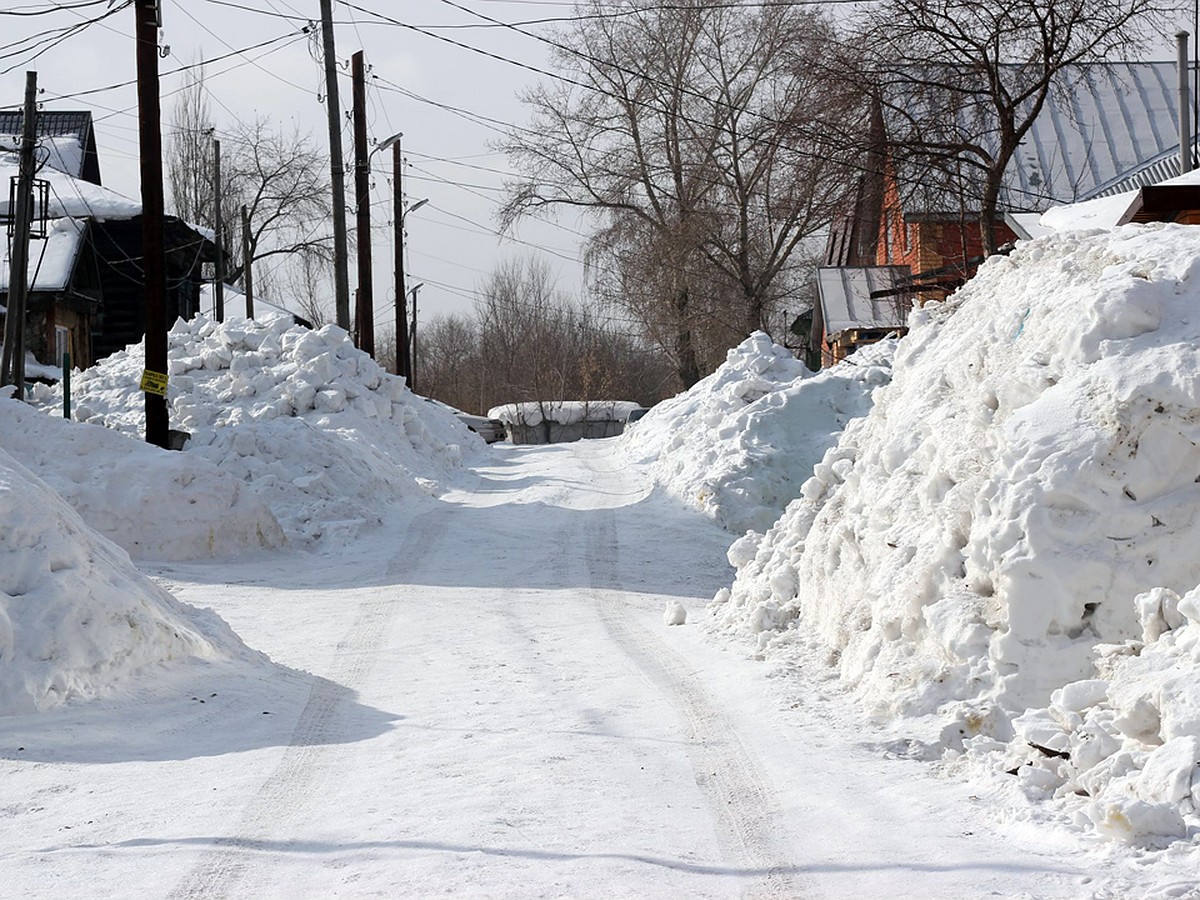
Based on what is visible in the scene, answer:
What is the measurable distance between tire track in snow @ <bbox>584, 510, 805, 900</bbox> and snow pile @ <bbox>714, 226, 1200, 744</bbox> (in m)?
0.78

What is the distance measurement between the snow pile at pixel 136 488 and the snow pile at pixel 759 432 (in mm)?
5472

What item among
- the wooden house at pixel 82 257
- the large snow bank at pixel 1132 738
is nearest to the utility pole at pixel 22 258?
the wooden house at pixel 82 257

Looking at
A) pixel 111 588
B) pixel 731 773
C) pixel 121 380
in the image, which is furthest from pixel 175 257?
pixel 731 773

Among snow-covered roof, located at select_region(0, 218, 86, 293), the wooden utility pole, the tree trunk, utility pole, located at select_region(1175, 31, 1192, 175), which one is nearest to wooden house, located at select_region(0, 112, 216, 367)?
snow-covered roof, located at select_region(0, 218, 86, 293)

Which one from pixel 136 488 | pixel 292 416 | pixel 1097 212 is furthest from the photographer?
pixel 292 416

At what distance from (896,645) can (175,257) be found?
116 feet

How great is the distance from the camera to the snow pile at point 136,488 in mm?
12672

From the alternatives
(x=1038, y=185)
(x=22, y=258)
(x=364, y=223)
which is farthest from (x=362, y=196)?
(x=1038, y=185)

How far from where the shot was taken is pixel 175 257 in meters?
38.3

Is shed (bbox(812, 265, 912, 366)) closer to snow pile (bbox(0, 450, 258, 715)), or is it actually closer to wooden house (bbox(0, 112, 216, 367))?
wooden house (bbox(0, 112, 216, 367))

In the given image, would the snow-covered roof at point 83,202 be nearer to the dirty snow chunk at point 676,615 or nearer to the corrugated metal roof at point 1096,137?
the corrugated metal roof at point 1096,137

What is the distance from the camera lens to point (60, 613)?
6332 millimetres

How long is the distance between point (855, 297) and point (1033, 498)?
23663 mm

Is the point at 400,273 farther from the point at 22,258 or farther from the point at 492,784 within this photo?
the point at 492,784
